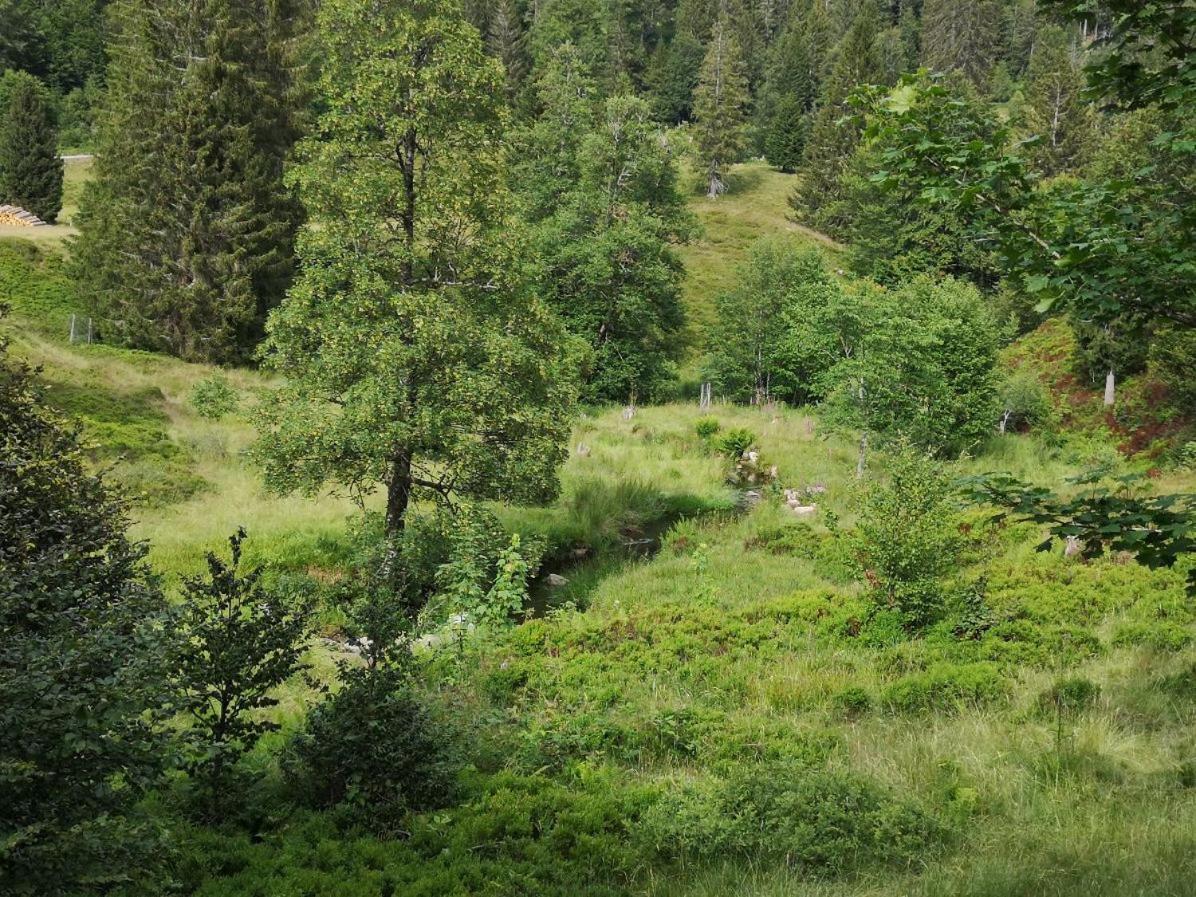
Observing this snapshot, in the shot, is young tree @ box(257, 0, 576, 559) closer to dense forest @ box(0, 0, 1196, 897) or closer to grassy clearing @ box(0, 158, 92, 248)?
dense forest @ box(0, 0, 1196, 897)

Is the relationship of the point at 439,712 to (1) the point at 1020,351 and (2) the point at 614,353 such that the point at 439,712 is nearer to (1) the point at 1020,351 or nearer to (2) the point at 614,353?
(2) the point at 614,353

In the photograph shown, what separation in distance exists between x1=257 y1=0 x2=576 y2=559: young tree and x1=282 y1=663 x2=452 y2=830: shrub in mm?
6175

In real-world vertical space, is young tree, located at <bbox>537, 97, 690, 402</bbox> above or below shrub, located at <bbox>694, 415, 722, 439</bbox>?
above

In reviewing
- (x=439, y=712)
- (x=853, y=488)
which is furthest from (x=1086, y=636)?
(x=439, y=712)

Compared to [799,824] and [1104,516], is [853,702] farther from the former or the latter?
[1104,516]

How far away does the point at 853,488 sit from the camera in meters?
14.5

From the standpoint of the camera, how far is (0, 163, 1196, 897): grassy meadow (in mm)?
5062

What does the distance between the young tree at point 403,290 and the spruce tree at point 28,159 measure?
41.3m

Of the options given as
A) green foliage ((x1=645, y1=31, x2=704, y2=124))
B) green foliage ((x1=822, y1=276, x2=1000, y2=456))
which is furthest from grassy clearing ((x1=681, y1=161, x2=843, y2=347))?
green foliage ((x1=822, y1=276, x2=1000, y2=456))

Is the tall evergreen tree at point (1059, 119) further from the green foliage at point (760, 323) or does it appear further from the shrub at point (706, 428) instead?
the shrub at point (706, 428)

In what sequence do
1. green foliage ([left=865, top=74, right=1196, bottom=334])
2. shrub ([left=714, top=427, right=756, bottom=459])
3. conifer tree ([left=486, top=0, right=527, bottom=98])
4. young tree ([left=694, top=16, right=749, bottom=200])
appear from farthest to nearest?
1. conifer tree ([left=486, top=0, right=527, bottom=98])
2. young tree ([left=694, top=16, right=749, bottom=200])
3. shrub ([left=714, top=427, right=756, bottom=459])
4. green foliage ([left=865, top=74, right=1196, bottom=334])

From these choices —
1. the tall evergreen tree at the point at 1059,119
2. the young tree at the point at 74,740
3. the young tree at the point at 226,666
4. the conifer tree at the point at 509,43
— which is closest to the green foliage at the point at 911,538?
the young tree at the point at 226,666

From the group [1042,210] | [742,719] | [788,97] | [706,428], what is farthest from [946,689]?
[788,97]

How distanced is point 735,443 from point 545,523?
Result: 8.84 metres
